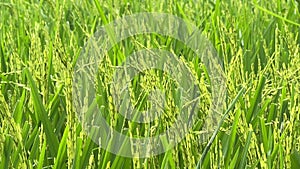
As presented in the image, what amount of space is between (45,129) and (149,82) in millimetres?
210

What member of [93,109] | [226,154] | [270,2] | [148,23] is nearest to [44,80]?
[93,109]

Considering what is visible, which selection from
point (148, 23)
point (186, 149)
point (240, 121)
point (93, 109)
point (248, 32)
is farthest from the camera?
point (148, 23)

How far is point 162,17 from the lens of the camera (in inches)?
77.3

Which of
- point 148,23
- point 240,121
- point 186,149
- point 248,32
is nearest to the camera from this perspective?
point 186,149

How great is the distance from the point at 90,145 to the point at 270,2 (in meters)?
1.63

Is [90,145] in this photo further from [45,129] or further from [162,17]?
[162,17]

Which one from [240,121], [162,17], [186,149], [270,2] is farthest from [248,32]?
[186,149]

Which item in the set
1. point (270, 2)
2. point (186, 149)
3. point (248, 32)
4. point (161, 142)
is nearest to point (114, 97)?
point (161, 142)

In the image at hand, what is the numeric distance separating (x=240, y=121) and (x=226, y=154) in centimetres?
6

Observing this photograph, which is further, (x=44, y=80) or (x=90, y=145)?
(x=44, y=80)

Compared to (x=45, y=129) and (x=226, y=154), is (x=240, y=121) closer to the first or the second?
(x=226, y=154)

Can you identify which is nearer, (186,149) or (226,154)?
(186,149)

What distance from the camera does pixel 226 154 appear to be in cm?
91

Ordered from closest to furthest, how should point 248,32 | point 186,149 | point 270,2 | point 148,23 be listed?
1. point 186,149
2. point 248,32
3. point 148,23
4. point 270,2
